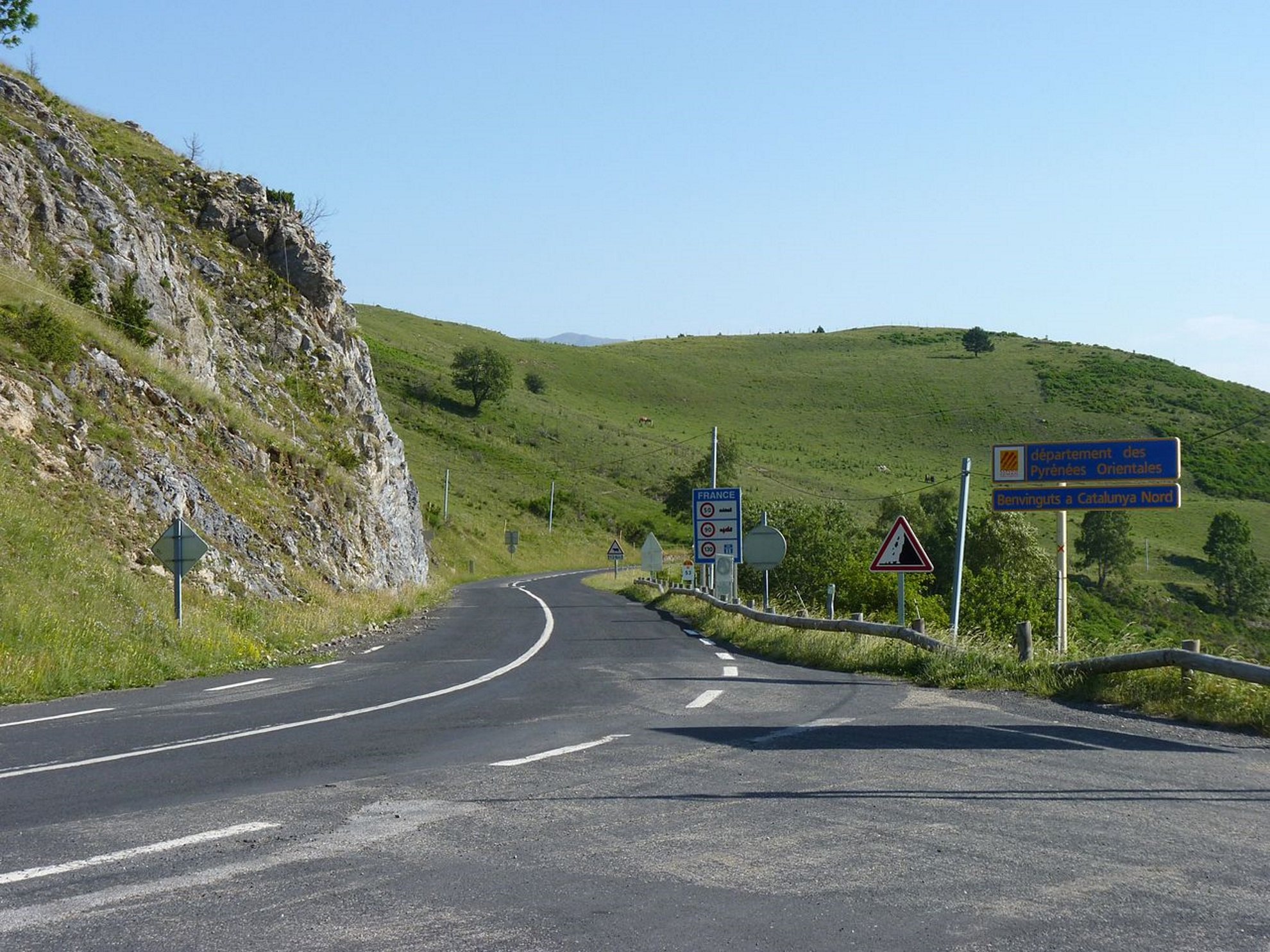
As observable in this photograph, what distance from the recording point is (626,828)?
651cm

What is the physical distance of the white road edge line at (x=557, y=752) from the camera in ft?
28.3

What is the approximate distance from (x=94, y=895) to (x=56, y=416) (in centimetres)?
2011

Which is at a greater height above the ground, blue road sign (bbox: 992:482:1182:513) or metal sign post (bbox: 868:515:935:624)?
blue road sign (bbox: 992:482:1182:513)

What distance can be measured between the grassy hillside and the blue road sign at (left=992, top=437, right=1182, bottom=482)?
48618mm

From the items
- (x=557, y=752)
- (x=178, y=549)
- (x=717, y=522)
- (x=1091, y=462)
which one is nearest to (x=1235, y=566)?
(x=717, y=522)

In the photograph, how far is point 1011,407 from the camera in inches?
5079

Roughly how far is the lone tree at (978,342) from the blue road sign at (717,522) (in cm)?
14023

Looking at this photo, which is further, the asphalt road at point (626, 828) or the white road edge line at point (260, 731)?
the white road edge line at point (260, 731)

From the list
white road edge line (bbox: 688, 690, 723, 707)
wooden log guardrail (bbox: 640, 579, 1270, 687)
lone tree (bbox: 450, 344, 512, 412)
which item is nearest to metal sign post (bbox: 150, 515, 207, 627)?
white road edge line (bbox: 688, 690, 723, 707)

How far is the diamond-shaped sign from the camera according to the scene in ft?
60.5

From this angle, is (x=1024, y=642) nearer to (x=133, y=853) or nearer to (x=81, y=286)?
(x=133, y=853)

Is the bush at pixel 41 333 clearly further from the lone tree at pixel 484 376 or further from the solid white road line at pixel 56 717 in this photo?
the lone tree at pixel 484 376

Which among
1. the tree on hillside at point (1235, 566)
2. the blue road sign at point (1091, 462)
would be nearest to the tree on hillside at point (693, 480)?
the tree on hillside at point (1235, 566)

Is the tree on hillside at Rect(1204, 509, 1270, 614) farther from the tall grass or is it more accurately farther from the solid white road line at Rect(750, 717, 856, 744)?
the solid white road line at Rect(750, 717, 856, 744)
